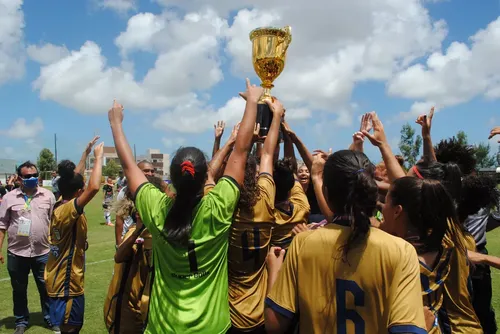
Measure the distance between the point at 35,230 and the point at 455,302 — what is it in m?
5.41

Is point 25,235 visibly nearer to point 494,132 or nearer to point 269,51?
point 269,51

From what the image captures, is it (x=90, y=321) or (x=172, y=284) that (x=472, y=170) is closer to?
(x=172, y=284)

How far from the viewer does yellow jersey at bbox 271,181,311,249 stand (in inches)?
138

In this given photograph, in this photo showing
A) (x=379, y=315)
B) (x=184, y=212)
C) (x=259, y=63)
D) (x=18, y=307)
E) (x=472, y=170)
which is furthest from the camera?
(x=18, y=307)

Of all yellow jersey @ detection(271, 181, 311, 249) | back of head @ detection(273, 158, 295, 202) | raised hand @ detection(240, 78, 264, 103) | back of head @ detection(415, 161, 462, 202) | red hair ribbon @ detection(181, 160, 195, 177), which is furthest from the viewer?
back of head @ detection(273, 158, 295, 202)

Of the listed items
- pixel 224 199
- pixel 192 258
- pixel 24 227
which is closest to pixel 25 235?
pixel 24 227

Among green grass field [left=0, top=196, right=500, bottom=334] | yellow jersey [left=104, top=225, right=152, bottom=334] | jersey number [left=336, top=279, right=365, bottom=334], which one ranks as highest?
jersey number [left=336, top=279, right=365, bottom=334]

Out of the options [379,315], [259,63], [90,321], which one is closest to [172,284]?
[379,315]

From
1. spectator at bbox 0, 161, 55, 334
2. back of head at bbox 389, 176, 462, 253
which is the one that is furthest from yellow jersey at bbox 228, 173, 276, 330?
spectator at bbox 0, 161, 55, 334

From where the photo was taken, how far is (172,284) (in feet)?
8.35

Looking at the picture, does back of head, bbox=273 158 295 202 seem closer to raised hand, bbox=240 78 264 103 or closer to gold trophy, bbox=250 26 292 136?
raised hand, bbox=240 78 264 103

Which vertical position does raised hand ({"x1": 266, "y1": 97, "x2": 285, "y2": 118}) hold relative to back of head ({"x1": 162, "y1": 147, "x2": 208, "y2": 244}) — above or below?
above

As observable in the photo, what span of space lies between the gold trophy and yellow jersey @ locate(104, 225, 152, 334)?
1.98m

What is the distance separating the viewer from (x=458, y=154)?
→ 415 cm
